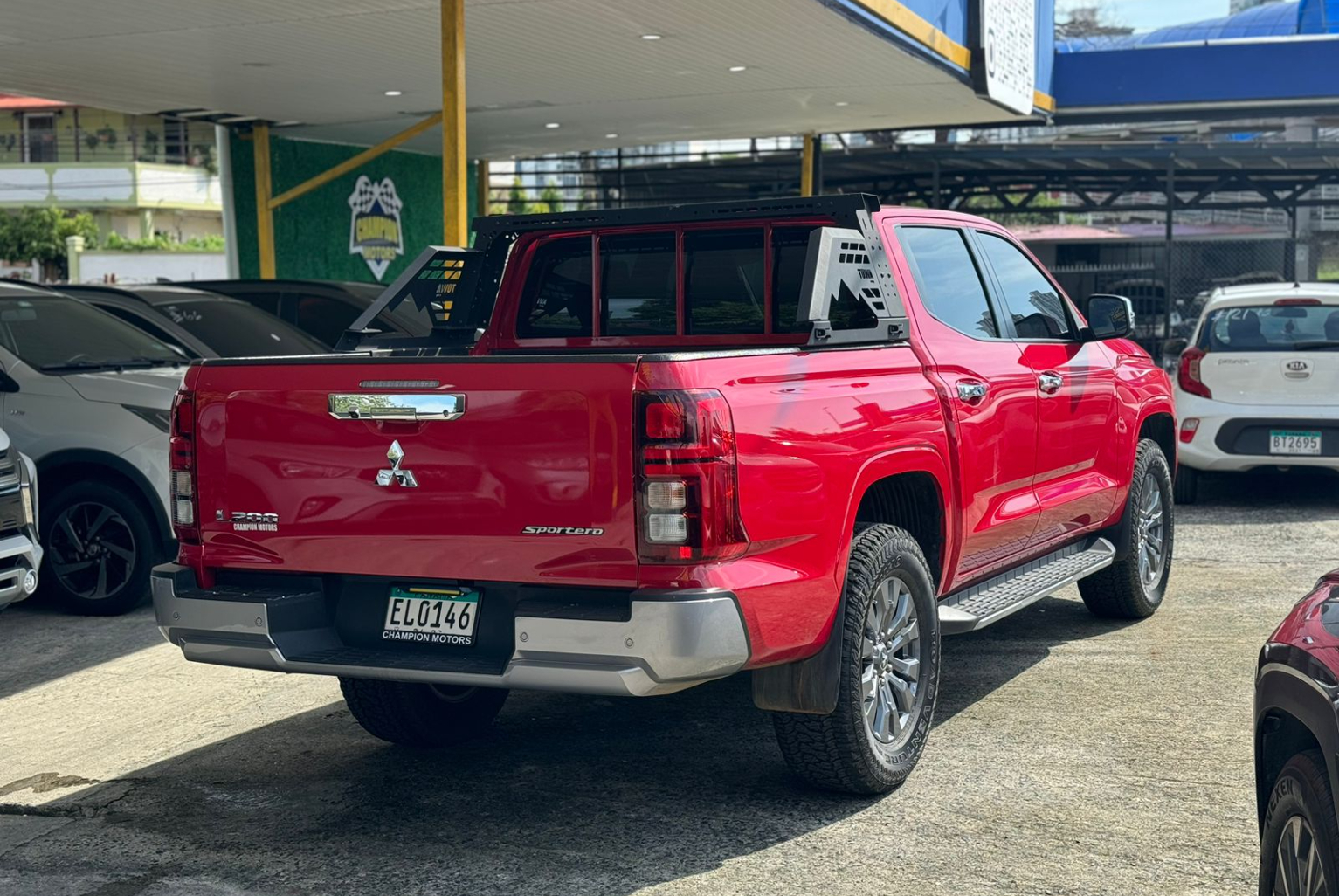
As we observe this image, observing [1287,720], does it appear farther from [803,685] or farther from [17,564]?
[17,564]

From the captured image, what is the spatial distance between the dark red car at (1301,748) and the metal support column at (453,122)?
305 inches

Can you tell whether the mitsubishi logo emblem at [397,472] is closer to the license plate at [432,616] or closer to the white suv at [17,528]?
the license plate at [432,616]

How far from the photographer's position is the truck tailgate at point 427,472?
4359 mm

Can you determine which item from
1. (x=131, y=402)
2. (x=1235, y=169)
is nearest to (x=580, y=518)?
(x=131, y=402)

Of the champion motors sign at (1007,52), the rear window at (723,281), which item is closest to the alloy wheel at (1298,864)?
the rear window at (723,281)

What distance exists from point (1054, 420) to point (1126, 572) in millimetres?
1323

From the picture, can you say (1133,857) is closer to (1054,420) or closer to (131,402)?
(1054,420)

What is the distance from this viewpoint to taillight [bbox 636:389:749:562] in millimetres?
4285

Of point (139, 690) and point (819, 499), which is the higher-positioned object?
point (819, 499)

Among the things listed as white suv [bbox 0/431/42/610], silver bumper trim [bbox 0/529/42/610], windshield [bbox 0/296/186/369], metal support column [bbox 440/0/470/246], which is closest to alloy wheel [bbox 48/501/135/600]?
windshield [bbox 0/296/186/369]

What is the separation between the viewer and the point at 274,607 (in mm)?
4773

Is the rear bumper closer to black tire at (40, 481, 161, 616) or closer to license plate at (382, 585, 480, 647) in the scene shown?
license plate at (382, 585, 480, 647)

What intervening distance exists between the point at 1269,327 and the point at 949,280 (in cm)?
616

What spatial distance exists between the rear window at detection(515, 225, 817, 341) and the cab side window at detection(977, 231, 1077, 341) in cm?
121
